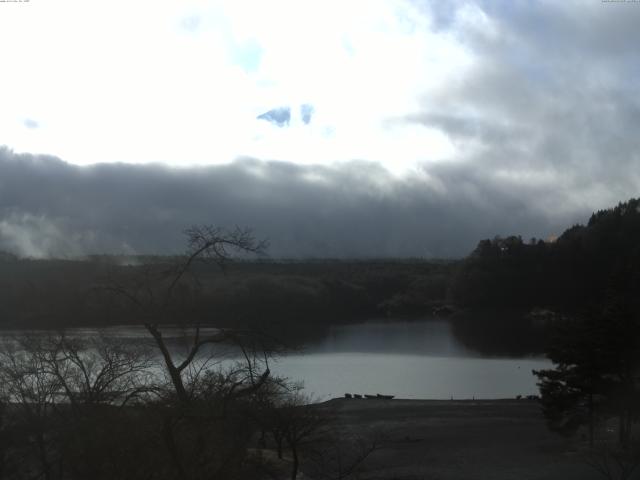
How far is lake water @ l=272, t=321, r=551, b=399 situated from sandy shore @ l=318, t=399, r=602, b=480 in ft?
14.4

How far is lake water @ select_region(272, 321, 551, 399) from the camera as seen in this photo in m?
40.6

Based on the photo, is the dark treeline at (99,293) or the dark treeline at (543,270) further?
the dark treeline at (543,270)

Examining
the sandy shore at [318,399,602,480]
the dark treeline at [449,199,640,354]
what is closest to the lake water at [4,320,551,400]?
the sandy shore at [318,399,602,480]

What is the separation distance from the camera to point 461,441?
27.4 meters

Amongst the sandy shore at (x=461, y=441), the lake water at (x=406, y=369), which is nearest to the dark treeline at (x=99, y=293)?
the sandy shore at (x=461, y=441)

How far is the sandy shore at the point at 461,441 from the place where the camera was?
71.1 ft

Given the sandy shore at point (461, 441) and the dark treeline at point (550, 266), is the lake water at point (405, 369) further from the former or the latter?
the dark treeline at point (550, 266)

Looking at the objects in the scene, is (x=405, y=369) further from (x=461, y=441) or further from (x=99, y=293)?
(x=99, y=293)

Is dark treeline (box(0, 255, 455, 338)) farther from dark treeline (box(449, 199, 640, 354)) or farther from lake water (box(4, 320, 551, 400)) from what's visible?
dark treeline (box(449, 199, 640, 354))

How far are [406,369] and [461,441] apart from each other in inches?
855

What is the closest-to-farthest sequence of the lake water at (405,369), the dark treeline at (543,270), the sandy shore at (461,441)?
the sandy shore at (461,441), the lake water at (405,369), the dark treeline at (543,270)

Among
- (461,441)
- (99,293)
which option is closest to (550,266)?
(461,441)

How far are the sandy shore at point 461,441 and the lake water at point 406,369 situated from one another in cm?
439

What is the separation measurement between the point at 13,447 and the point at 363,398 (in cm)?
2747
